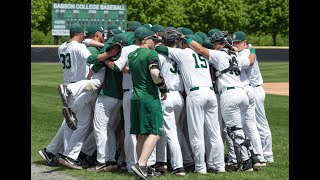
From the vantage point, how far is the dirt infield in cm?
2510

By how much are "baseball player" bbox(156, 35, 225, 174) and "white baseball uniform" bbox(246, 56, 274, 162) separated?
1.37 metres

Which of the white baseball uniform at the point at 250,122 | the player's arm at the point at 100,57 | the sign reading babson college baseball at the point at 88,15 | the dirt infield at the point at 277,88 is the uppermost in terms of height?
the sign reading babson college baseball at the point at 88,15

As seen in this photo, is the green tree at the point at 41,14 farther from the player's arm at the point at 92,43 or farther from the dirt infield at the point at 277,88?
the player's arm at the point at 92,43

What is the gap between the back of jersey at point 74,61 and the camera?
10281 millimetres

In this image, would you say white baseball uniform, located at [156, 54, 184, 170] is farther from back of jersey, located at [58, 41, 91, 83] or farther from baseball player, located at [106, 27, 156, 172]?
back of jersey, located at [58, 41, 91, 83]

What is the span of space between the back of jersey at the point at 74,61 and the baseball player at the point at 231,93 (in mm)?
1988

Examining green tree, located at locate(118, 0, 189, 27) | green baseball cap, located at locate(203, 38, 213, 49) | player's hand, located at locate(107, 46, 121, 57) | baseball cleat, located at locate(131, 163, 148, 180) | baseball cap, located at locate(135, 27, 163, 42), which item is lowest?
baseball cleat, located at locate(131, 163, 148, 180)

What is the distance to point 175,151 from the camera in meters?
9.66

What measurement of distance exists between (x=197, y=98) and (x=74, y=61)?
2.12 metres

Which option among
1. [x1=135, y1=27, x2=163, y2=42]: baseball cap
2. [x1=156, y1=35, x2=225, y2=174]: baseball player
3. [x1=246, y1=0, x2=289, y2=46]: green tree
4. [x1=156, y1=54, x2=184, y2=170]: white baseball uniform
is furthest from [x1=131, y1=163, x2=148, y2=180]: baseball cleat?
[x1=246, y1=0, x2=289, y2=46]: green tree

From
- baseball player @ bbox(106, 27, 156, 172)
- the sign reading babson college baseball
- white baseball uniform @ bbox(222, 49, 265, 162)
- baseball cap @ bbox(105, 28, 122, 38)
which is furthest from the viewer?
the sign reading babson college baseball

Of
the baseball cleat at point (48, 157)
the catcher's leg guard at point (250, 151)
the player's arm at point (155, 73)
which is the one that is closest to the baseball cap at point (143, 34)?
the player's arm at point (155, 73)

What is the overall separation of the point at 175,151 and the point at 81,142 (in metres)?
1.57
